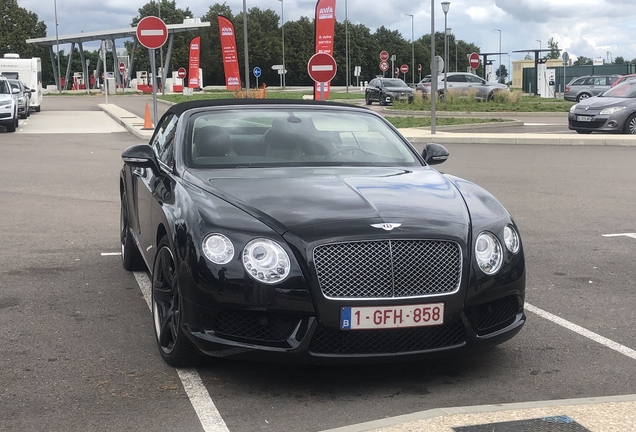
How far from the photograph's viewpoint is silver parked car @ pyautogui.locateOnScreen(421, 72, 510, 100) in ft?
136

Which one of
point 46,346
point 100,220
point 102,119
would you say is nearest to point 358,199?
point 46,346

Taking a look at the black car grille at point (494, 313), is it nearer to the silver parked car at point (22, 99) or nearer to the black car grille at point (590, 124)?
the black car grille at point (590, 124)

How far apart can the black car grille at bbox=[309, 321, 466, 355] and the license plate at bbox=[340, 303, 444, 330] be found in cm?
5

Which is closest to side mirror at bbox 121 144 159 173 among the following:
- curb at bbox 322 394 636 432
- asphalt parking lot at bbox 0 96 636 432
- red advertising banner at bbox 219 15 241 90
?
asphalt parking lot at bbox 0 96 636 432

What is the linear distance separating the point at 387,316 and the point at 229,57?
38943 millimetres

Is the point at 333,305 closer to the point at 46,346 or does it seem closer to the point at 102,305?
the point at 46,346

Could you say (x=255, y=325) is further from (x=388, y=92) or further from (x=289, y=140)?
(x=388, y=92)

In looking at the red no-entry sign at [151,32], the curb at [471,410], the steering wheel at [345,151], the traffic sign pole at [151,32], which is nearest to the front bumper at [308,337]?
the curb at [471,410]

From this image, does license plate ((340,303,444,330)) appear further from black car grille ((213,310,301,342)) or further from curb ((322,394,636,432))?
curb ((322,394,636,432))

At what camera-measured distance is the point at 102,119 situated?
1325 inches

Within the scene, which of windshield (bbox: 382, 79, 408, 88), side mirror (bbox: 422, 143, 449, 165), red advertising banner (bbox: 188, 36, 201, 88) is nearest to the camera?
side mirror (bbox: 422, 143, 449, 165)

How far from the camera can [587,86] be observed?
43906mm

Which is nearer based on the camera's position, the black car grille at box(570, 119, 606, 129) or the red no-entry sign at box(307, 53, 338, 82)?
the red no-entry sign at box(307, 53, 338, 82)

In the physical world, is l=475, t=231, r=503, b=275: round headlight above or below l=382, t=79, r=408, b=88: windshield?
below
